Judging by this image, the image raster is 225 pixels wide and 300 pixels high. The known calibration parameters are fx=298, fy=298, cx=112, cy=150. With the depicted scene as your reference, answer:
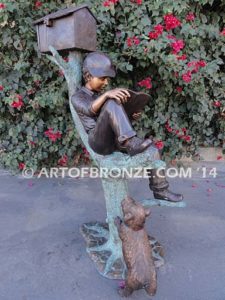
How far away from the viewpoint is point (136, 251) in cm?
157

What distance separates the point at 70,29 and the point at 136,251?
4.51 feet

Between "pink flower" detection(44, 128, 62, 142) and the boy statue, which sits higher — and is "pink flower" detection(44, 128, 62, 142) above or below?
below

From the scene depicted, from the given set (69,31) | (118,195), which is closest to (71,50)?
(69,31)

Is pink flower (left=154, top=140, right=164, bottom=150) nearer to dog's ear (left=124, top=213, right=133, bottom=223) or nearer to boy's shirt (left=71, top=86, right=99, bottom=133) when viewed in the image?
boy's shirt (left=71, top=86, right=99, bottom=133)

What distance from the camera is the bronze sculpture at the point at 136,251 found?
154 cm

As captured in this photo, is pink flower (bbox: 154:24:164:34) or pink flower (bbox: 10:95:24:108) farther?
pink flower (bbox: 10:95:24:108)

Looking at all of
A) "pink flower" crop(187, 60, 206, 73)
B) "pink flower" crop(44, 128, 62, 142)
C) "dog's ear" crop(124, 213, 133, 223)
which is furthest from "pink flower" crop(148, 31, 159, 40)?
"dog's ear" crop(124, 213, 133, 223)

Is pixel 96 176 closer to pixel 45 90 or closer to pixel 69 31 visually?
pixel 45 90

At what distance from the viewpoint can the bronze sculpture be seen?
154cm

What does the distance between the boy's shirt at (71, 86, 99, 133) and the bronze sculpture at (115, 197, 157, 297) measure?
51 centimetres

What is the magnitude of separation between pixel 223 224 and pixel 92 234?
1.09 meters

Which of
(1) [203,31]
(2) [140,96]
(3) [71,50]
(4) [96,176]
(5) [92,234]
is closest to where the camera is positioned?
(2) [140,96]

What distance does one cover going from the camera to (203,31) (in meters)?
3.16

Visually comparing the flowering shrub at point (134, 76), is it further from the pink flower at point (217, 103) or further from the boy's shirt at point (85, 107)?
the boy's shirt at point (85, 107)
